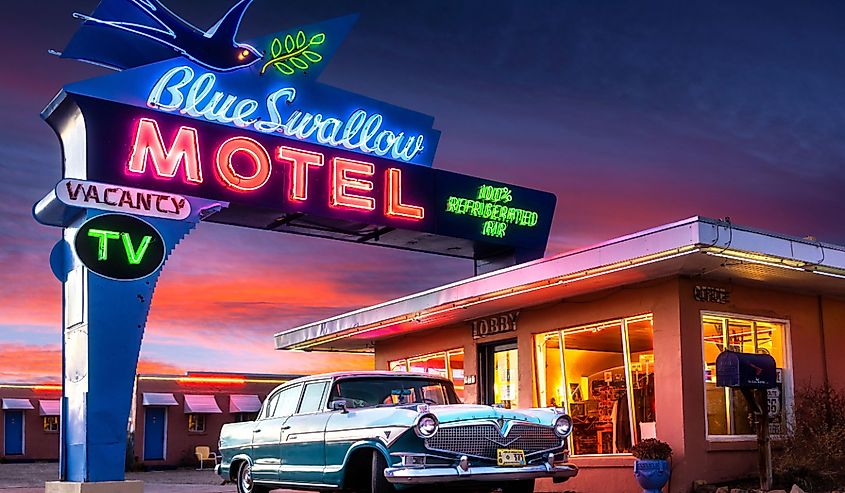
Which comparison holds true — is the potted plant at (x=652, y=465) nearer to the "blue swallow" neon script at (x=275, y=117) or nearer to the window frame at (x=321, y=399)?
the window frame at (x=321, y=399)

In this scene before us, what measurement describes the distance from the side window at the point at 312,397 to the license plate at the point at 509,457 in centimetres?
275

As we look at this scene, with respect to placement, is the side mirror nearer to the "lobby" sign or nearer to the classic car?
the classic car

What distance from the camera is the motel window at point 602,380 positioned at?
15.0m

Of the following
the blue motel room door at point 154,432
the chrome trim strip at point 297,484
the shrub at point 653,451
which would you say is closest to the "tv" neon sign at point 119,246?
the chrome trim strip at point 297,484

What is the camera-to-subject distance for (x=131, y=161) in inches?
655

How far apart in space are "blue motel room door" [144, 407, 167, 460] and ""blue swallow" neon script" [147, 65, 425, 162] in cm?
2165

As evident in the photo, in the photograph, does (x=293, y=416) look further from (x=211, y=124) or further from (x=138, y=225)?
(x=211, y=124)

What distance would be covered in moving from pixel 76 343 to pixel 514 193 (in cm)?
1009

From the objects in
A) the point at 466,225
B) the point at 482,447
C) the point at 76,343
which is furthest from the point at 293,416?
the point at 466,225

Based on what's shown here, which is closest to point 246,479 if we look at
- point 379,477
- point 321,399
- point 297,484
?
point 297,484

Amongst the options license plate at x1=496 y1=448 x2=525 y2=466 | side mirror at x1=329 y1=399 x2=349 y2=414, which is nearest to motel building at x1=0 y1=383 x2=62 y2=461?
side mirror at x1=329 y1=399 x2=349 y2=414

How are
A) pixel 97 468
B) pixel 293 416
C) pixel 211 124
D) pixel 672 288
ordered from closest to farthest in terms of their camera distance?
pixel 293 416, pixel 672 288, pixel 97 468, pixel 211 124

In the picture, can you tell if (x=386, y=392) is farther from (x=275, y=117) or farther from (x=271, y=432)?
(x=275, y=117)

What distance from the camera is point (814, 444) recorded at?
13.8 meters
